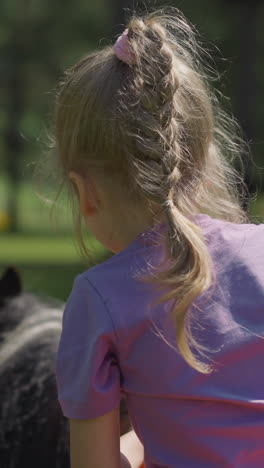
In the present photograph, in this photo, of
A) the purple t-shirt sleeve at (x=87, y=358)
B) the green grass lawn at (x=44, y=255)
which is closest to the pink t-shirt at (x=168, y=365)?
the purple t-shirt sleeve at (x=87, y=358)

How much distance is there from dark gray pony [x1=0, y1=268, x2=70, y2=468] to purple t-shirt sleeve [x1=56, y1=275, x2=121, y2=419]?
1.00 m

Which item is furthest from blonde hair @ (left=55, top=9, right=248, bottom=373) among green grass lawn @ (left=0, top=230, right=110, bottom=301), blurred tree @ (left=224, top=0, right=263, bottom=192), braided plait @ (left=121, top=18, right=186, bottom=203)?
blurred tree @ (left=224, top=0, right=263, bottom=192)

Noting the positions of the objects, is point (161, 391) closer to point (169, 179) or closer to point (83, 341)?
point (83, 341)

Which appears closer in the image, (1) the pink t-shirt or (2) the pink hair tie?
(1) the pink t-shirt

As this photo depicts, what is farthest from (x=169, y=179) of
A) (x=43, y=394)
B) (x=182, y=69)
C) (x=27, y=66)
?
(x=27, y=66)

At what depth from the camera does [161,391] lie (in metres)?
1.87

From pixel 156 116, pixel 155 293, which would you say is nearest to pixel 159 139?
pixel 156 116

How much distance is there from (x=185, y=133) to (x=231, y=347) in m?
0.48

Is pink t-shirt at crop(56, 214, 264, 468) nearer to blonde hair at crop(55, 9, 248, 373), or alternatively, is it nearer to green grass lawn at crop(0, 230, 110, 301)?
blonde hair at crop(55, 9, 248, 373)

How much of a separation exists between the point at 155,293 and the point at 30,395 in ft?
4.01

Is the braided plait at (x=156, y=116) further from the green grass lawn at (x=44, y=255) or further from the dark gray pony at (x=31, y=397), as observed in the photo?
the dark gray pony at (x=31, y=397)

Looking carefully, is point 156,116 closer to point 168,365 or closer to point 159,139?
point 159,139

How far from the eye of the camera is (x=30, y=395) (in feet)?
9.73

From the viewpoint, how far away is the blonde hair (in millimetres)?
1860
